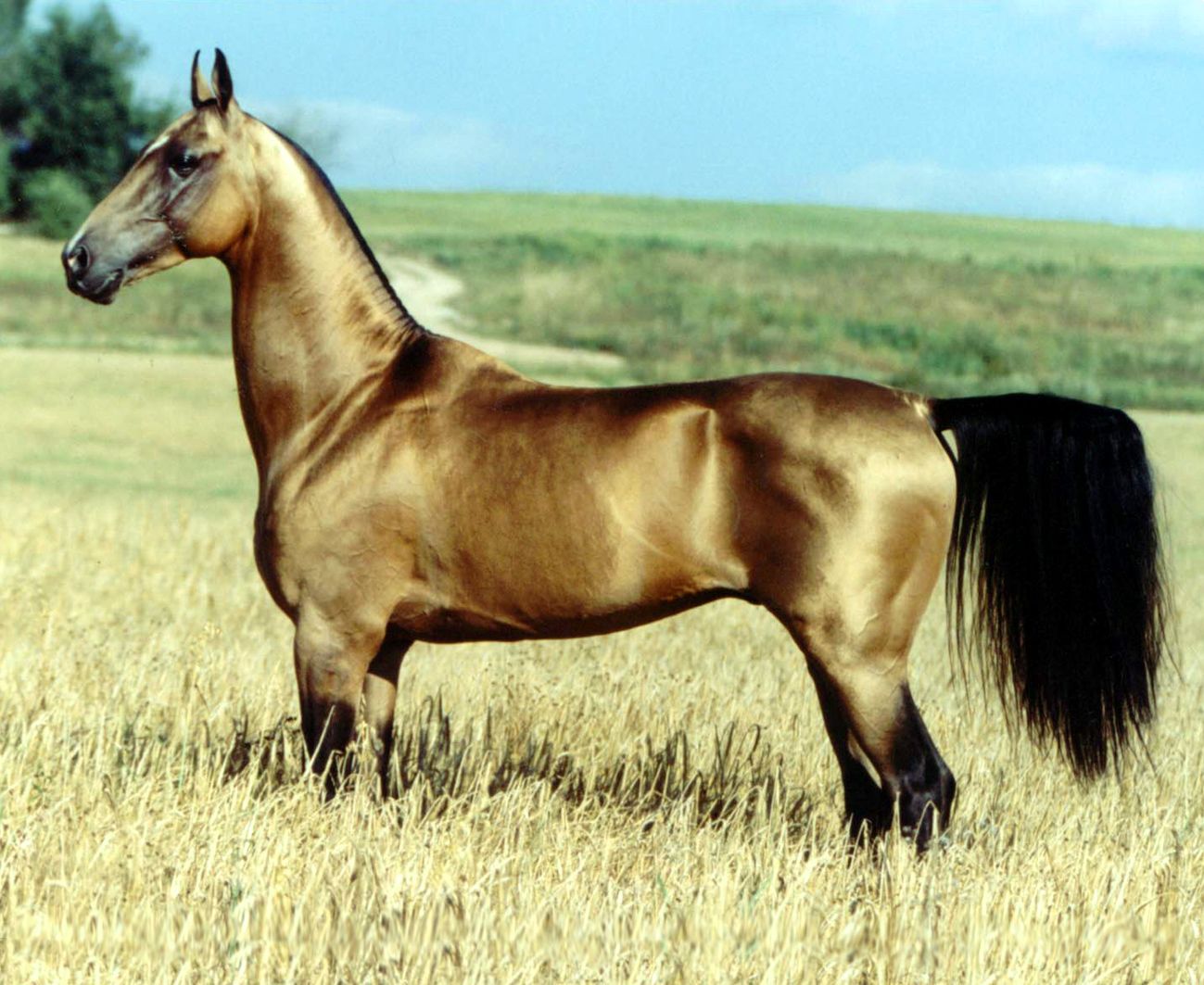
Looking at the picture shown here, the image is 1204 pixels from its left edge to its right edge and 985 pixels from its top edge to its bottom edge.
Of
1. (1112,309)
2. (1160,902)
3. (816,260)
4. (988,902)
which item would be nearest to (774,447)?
(988,902)

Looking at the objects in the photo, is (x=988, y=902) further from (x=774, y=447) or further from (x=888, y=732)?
(x=774, y=447)

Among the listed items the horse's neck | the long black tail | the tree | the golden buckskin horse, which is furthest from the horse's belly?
the tree

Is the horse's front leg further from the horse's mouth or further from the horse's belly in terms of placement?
the horse's mouth

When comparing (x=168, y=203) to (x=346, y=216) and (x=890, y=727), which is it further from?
(x=890, y=727)

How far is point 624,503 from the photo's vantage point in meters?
4.38

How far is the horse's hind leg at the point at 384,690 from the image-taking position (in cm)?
483

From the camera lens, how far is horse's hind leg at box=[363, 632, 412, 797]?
4830 millimetres

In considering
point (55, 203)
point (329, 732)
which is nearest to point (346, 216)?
point (329, 732)

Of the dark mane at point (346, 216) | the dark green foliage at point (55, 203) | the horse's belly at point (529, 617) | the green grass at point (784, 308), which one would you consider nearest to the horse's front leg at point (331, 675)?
the horse's belly at point (529, 617)

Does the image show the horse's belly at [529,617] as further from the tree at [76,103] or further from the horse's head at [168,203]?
the tree at [76,103]

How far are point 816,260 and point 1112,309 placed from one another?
A: 32.4ft

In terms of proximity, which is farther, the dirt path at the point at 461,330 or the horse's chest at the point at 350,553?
the dirt path at the point at 461,330

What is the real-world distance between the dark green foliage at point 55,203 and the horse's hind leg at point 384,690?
44534 millimetres

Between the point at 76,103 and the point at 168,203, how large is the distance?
51.1 meters
